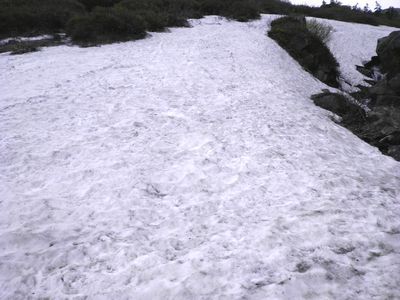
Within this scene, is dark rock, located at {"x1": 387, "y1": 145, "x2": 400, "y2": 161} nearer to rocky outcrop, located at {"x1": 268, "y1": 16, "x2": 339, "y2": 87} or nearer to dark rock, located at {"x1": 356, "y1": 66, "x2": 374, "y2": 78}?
rocky outcrop, located at {"x1": 268, "y1": 16, "x2": 339, "y2": 87}

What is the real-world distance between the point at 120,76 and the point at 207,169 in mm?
5654

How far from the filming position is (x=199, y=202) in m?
5.10

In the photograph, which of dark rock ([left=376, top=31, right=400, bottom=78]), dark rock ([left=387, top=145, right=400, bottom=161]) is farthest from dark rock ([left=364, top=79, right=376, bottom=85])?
dark rock ([left=387, top=145, right=400, bottom=161])

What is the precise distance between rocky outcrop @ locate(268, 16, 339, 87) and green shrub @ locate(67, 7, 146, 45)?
7176mm

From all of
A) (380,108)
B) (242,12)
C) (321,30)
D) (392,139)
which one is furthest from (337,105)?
(242,12)

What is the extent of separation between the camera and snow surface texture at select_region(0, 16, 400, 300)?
3.75m

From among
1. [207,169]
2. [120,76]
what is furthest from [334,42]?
[207,169]

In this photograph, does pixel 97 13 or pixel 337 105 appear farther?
pixel 97 13

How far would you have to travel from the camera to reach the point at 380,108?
371 inches

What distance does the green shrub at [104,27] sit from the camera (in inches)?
553

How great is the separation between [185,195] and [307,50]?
13301 millimetres

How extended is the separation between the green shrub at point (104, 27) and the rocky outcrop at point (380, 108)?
9.00 metres

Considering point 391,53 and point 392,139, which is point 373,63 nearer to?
point 391,53

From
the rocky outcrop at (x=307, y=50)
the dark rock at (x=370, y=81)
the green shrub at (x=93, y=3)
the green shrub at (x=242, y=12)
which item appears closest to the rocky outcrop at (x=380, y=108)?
the dark rock at (x=370, y=81)
